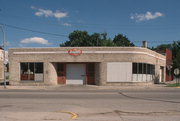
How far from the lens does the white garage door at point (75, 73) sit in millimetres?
24203

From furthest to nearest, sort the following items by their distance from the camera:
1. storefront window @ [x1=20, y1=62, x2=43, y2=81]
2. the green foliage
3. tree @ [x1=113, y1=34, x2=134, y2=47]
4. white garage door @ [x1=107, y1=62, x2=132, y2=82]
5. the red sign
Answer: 1. tree @ [x1=113, y1=34, x2=134, y2=47]
2. the green foliage
3. storefront window @ [x1=20, y1=62, x2=43, y2=81]
4. the red sign
5. white garage door @ [x1=107, y1=62, x2=132, y2=82]

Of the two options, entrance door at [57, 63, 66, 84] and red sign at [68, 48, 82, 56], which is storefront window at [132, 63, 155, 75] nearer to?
red sign at [68, 48, 82, 56]

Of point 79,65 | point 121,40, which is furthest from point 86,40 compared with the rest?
point 79,65

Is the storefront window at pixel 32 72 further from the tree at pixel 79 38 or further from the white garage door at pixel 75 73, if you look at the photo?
the tree at pixel 79 38

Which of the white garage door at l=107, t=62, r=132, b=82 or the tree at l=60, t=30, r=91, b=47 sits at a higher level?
the tree at l=60, t=30, r=91, b=47

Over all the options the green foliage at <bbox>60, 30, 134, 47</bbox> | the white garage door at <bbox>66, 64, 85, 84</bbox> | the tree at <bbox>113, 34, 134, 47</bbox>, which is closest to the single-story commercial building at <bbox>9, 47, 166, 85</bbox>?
the white garage door at <bbox>66, 64, 85, 84</bbox>

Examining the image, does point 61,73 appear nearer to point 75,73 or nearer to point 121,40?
point 75,73

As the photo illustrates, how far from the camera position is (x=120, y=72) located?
22516mm

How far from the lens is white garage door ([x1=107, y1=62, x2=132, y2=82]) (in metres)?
22.5

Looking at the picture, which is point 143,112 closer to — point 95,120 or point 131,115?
point 131,115

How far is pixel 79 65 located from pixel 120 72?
531 cm

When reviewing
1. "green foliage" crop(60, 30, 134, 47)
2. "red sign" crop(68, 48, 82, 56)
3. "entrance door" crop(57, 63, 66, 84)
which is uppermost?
"green foliage" crop(60, 30, 134, 47)

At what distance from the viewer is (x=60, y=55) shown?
23078mm

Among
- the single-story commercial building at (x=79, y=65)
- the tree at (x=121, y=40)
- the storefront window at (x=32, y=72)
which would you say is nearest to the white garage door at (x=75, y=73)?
the single-story commercial building at (x=79, y=65)
